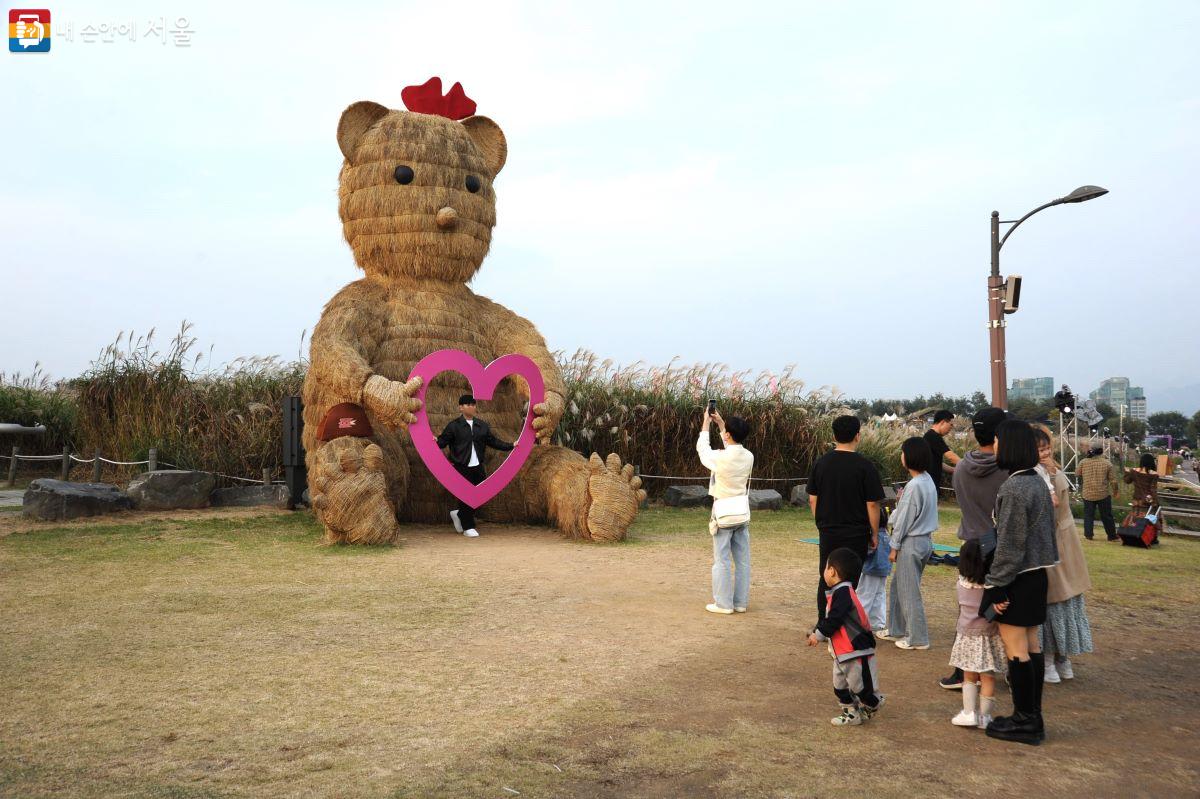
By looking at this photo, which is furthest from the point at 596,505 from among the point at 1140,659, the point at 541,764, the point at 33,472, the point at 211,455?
the point at 33,472

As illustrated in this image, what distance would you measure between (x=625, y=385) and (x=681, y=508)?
2.22 metres

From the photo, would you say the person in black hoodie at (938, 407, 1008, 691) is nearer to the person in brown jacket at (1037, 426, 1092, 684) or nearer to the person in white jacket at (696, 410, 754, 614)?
the person in brown jacket at (1037, 426, 1092, 684)

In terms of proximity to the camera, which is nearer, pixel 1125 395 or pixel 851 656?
pixel 851 656

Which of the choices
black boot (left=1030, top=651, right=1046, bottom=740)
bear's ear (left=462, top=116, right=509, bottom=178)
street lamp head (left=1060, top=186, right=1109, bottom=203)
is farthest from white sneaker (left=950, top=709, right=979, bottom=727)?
street lamp head (left=1060, top=186, right=1109, bottom=203)

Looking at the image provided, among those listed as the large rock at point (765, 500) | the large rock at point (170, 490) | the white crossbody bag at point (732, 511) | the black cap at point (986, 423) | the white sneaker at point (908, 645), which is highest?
the black cap at point (986, 423)

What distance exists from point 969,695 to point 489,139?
24.1 ft

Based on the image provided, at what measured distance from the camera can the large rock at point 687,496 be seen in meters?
11.1

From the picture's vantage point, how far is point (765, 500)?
446 inches

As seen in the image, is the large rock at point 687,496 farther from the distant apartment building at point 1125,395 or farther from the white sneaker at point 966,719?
the distant apartment building at point 1125,395

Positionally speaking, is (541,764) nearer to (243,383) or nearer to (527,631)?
(527,631)

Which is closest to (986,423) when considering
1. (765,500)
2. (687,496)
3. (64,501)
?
(687,496)

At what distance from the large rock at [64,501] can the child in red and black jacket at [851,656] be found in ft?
25.4

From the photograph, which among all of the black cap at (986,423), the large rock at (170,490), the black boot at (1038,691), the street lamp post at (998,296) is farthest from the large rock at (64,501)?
the street lamp post at (998,296)

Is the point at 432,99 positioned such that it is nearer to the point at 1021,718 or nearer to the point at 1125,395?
the point at 1021,718
